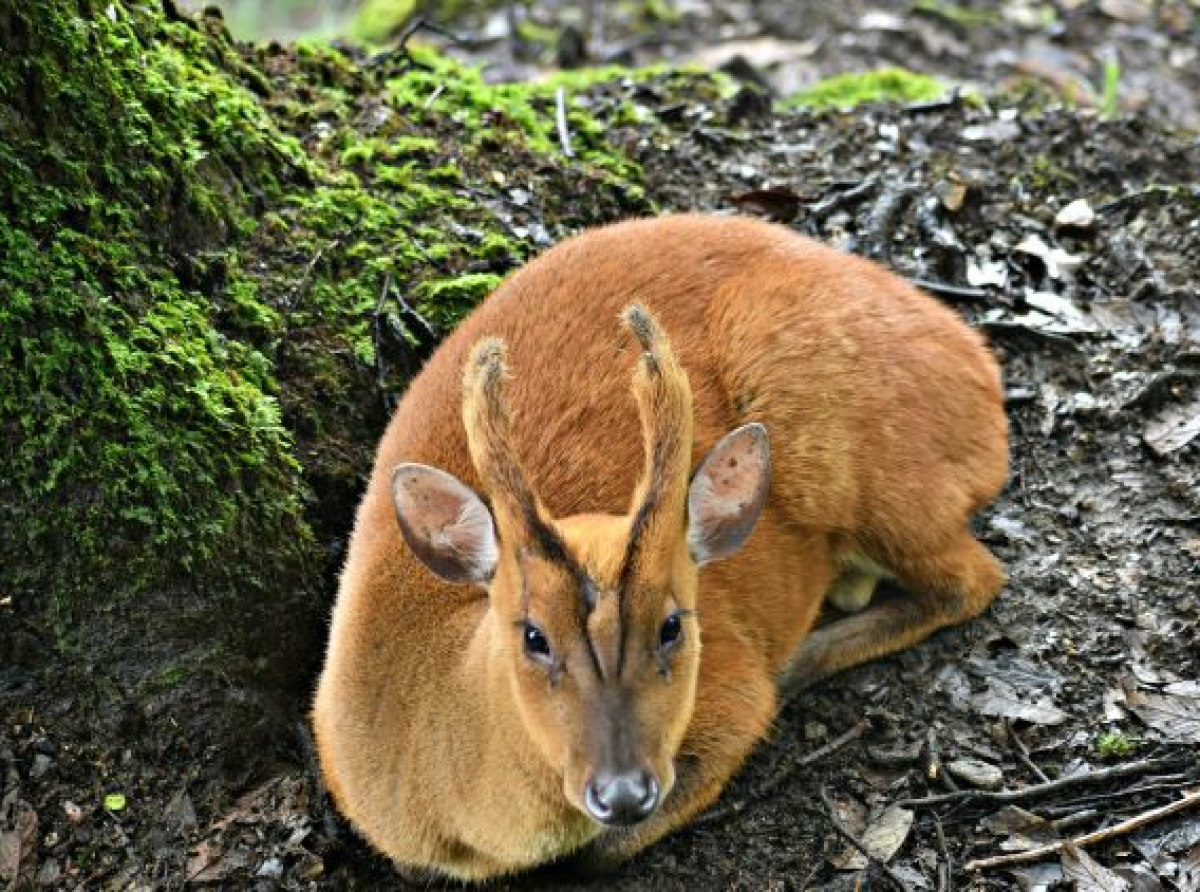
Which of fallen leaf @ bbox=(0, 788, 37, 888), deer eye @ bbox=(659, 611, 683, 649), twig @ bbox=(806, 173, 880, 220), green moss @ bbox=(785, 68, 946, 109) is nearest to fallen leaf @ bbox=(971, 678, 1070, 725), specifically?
deer eye @ bbox=(659, 611, 683, 649)

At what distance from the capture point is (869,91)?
810 centimetres

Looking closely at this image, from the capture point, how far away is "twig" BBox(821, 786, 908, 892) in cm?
446

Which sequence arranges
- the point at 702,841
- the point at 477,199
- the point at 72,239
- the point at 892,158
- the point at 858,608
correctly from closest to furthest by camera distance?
the point at 72,239
the point at 702,841
the point at 858,608
the point at 477,199
the point at 892,158

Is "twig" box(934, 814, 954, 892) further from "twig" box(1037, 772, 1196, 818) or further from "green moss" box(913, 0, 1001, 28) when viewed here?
"green moss" box(913, 0, 1001, 28)

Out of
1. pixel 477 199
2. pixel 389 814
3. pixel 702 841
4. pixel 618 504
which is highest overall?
pixel 477 199

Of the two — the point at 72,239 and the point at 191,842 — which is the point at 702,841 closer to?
the point at 191,842

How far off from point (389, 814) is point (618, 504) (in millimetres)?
1198

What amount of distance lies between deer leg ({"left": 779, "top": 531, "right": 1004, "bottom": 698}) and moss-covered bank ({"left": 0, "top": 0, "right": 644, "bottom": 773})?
1.77 m

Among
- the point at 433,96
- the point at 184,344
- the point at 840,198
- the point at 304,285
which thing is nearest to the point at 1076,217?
the point at 840,198

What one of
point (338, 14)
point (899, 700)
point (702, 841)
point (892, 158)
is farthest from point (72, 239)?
point (338, 14)

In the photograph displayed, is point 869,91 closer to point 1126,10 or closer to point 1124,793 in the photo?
point 1126,10

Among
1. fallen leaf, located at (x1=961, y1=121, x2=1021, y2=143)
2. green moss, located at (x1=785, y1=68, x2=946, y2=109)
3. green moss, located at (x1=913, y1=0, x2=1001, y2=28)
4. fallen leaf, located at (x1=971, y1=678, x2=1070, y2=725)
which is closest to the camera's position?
fallen leaf, located at (x1=971, y1=678, x2=1070, y2=725)

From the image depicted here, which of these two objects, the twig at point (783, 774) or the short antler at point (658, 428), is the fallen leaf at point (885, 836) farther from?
the short antler at point (658, 428)

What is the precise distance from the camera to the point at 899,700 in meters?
5.14
